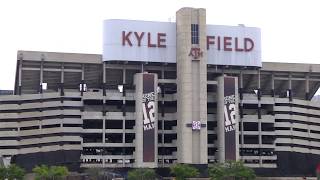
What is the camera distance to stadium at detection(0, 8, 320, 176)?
14525 cm

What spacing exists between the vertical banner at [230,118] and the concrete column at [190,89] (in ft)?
19.4

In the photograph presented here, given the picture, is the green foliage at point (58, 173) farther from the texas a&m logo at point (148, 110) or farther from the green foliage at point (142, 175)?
the texas a&m logo at point (148, 110)

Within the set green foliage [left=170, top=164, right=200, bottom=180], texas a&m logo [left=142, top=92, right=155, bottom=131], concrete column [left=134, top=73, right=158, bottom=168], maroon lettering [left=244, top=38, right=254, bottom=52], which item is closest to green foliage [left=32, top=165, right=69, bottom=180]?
green foliage [left=170, top=164, right=200, bottom=180]

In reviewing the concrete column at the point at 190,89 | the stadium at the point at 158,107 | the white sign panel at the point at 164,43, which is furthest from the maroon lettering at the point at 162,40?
the concrete column at the point at 190,89

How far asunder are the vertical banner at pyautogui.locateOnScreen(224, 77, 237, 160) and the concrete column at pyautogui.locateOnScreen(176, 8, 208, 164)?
5.90m

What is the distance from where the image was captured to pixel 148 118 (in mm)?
143500

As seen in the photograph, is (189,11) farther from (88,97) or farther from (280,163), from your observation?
(280,163)

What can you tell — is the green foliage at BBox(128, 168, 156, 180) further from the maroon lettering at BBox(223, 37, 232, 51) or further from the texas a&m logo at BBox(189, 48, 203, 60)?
the maroon lettering at BBox(223, 37, 232, 51)

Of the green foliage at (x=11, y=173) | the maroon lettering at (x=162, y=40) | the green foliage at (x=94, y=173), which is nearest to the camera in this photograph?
the green foliage at (x=11, y=173)

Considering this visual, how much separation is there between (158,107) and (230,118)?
18.6 metres

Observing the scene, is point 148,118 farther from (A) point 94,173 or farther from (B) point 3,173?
(B) point 3,173

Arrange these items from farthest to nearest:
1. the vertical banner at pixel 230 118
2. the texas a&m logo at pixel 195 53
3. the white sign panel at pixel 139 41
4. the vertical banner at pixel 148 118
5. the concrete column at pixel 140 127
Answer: the white sign panel at pixel 139 41 → the texas a&m logo at pixel 195 53 → the vertical banner at pixel 230 118 → the vertical banner at pixel 148 118 → the concrete column at pixel 140 127

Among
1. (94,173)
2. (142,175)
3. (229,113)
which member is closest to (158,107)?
(229,113)

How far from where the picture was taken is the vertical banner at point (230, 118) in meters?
146
